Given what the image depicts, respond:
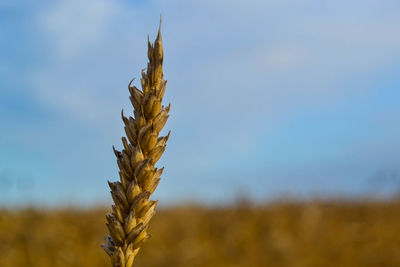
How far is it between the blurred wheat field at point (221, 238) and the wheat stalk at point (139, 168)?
470 centimetres

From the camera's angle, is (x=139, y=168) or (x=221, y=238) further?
(x=221, y=238)

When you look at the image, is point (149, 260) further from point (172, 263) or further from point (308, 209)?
point (308, 209)

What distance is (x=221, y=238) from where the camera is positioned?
249 inches

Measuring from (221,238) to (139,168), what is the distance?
18.4 ft

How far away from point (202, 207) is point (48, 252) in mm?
2815

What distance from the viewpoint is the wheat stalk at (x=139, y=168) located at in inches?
34.6

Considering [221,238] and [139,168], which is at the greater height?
[221,238]

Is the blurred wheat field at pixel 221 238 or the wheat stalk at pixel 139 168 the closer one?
the wheat stalk at pixel 139 168

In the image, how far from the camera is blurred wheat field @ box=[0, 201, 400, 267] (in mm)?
5543

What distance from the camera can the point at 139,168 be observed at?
0.90 metres

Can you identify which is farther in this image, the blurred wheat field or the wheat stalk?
the blurred wheat field

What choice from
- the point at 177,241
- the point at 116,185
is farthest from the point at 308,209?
the point at 116,185

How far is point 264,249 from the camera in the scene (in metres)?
6.10

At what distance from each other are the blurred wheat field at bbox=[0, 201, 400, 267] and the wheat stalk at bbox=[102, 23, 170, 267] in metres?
4.70
